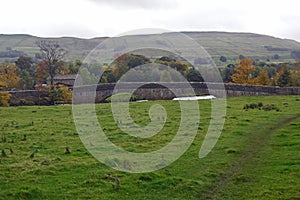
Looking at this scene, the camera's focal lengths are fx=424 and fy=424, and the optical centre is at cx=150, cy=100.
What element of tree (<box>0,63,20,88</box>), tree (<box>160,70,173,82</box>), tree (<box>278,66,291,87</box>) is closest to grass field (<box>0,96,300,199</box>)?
tree (<box>278,66,291,87</box>)

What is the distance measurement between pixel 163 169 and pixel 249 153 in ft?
15.5

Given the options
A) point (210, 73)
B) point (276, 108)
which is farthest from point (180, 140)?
point (210, 73)

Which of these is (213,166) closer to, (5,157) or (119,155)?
(119,155)

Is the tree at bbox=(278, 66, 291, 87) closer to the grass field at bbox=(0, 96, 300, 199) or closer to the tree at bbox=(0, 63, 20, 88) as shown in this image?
the grass field at bbox=(0, 96, 300, 199)

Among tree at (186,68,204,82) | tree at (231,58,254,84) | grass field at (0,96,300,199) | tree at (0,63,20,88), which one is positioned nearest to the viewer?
grass field at (0,96,300,199)

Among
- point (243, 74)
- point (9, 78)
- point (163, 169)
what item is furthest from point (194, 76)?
point (163, 169)

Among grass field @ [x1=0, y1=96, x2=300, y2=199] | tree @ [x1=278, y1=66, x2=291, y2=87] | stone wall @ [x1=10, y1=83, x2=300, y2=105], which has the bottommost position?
grass field @ [x1=0, y1=96, x2=300, y2=199]

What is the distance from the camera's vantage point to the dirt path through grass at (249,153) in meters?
14.2

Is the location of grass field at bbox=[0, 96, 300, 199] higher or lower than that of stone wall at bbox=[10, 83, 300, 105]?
lower

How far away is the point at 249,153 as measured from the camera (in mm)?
19031

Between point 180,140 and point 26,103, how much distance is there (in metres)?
31.7

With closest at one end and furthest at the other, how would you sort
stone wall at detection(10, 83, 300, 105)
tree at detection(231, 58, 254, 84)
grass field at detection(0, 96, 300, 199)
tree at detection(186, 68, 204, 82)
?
grass field at detection(0, 96, 300, 199)
stone wall at detection(10, 83, 300, 105)
tree at detection(231, 58, 254, 84)
tree at detection(186, 68, 204, 82)

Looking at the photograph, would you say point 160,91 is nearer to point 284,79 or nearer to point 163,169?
point 284,79

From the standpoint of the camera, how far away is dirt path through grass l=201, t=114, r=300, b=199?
14.2m
